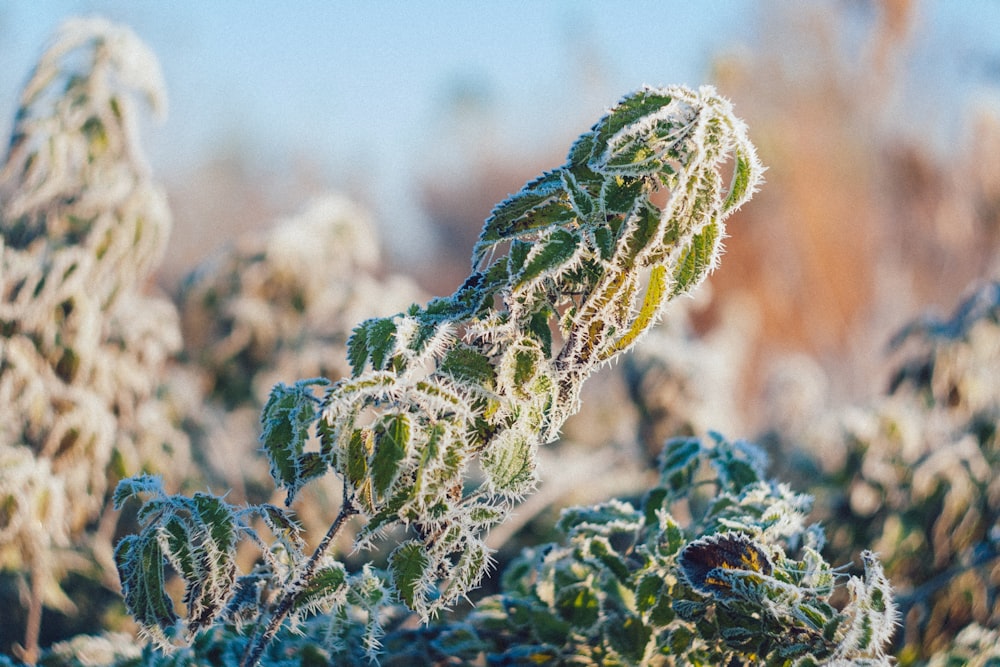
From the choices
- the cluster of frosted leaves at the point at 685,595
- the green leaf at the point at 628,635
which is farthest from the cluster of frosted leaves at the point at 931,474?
the green leaf at the point at 628,635

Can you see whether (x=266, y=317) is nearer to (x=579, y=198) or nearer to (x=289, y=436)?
(x=289, y=436)

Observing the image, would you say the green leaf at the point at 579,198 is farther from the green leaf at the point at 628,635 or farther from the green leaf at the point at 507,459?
the green leaf at the point at 628,635

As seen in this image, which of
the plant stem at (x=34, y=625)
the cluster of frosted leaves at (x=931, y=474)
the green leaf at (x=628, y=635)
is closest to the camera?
the green leaf at (x=628, y=635)

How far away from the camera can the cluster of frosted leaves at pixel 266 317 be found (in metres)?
2.46

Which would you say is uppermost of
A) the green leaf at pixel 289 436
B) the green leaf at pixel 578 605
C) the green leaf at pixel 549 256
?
the green leaf at pixel 549 256

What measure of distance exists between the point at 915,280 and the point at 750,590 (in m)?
11.8

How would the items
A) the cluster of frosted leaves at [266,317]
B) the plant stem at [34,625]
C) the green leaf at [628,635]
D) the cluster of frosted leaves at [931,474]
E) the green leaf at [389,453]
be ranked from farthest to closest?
the cluster of frosted leaves at [266,317], the cluster of frosted leaves at [931,474], the plant stem at [34,625], the green leaf at [628,635], the green leaf at [389,453]

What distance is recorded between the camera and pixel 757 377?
43.0ft

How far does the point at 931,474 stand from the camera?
186cm

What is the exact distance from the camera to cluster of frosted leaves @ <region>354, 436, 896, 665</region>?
0.82 metres

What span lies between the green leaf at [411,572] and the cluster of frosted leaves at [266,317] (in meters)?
1.51

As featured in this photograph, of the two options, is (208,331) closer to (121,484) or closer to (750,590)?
(121,484)

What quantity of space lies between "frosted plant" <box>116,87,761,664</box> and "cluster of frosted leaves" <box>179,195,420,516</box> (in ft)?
4.88

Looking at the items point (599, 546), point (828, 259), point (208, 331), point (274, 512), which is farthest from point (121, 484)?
point (828, 259)
